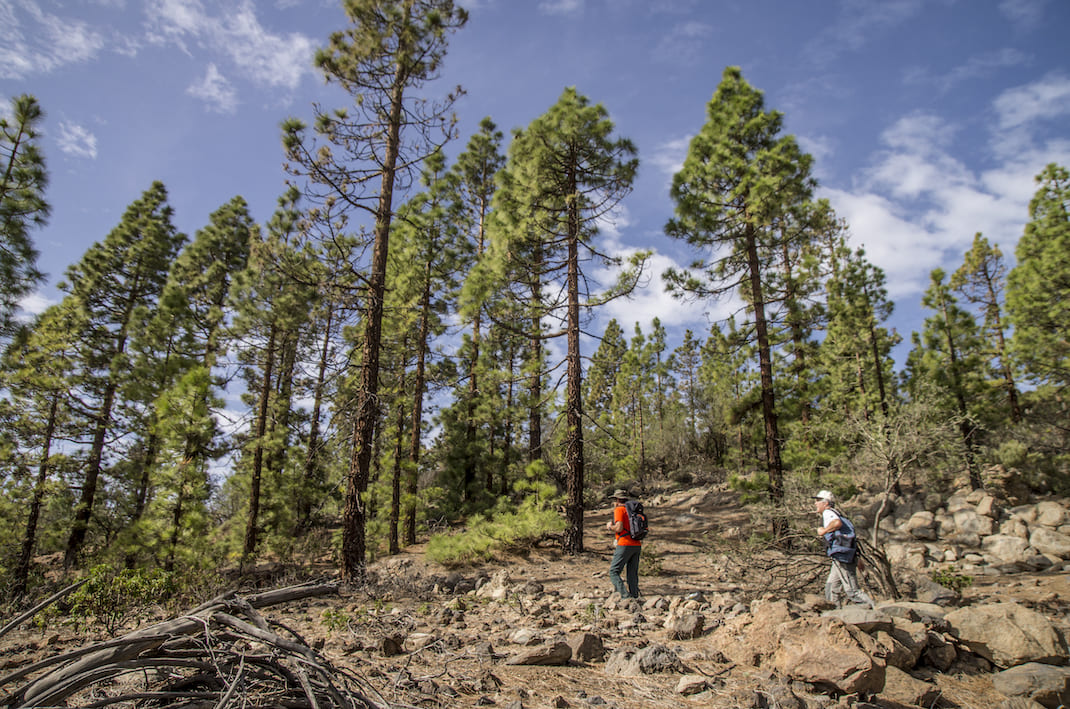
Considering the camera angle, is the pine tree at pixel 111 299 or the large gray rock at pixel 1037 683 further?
the pine tree at pixel 111 299

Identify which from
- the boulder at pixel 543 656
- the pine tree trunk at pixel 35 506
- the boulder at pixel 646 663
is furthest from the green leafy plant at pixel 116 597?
the pine tree trunk at pixel 35 506

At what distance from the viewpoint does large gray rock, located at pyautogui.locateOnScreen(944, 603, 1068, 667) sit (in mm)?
4305

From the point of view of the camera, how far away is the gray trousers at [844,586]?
6234mm

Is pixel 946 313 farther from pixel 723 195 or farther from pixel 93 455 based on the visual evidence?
pixel 93 455

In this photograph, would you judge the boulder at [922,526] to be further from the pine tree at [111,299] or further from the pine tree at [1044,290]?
the pine tree at [111,299]

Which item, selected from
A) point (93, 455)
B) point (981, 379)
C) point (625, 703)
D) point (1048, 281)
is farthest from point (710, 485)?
point (93, 455)

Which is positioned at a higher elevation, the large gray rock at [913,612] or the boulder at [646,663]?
the large gray rock at [913,612]

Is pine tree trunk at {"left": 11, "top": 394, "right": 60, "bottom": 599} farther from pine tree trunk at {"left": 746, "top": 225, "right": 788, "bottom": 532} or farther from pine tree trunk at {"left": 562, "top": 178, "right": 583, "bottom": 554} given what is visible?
pine tree trunk at {"left": 746, "top": 225, "right": 788, "bottom": 532}

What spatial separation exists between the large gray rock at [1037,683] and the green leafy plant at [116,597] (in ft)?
30.0

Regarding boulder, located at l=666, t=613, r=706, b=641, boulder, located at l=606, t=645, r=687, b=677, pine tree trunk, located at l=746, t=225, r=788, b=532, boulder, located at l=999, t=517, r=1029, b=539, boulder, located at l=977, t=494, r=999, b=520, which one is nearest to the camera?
boulder, located at l=606, t=645, r=687, b=677

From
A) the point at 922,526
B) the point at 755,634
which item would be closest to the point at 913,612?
the point at 755,634

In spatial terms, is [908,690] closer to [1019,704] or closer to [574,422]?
[1019,704]

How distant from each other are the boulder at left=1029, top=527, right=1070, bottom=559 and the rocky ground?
7.08 metres

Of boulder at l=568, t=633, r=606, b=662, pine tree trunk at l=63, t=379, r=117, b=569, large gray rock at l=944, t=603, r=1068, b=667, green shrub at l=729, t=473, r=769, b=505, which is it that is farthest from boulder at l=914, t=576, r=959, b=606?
pine tree trunk at l=63, t=379, r=117, b=569
